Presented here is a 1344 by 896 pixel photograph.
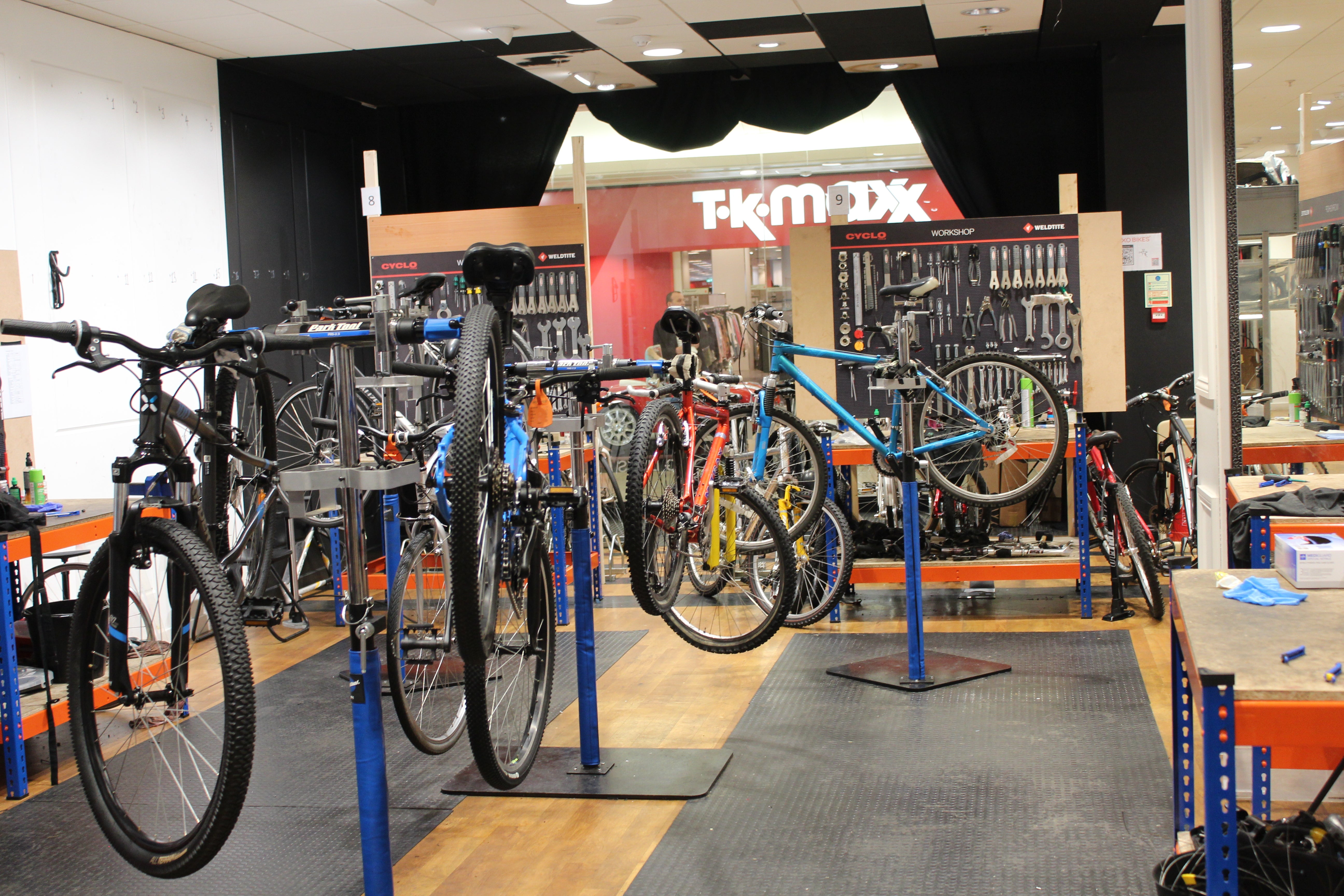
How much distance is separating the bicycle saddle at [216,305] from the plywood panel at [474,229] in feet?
→ 12.5

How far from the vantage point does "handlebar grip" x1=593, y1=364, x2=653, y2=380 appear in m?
3.68

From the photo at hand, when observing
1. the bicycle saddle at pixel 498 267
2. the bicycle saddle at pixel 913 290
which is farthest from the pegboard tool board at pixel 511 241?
the bicycle saddle at pixel 498 267

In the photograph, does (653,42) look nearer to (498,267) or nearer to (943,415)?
(943,415)

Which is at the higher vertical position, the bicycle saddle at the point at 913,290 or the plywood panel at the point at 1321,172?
the plywood panel at the point at 1321,172

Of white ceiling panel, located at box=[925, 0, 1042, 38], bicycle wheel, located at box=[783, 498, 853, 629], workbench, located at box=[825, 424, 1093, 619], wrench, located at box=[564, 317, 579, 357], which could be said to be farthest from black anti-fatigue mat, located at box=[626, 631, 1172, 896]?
white ceiling panel, located at box=[925, 0, 1042, 38]

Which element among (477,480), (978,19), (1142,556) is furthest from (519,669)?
(978,19)

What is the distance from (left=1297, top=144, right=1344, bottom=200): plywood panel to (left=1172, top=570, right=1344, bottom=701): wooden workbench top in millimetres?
2238

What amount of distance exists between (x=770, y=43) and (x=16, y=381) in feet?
13.3

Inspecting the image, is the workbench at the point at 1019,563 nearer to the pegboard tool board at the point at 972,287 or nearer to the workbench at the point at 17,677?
the pegboard tool board at the point at 972,287

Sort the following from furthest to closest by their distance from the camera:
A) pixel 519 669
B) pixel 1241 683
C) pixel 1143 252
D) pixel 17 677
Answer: pixel 1143 252, pixel 17 677, pixel 519 669, pixel 1241 683

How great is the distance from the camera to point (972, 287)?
6.30m

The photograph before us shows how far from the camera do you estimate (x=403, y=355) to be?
6434mm

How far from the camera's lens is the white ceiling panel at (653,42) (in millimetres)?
5852

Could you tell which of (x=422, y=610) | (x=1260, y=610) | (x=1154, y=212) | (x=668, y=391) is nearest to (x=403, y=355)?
(x=668, y=391)
